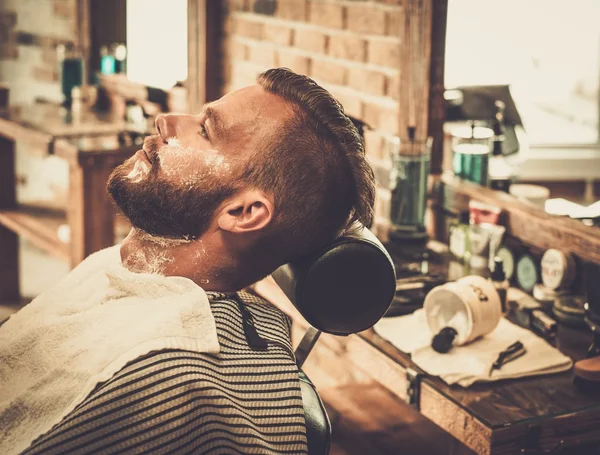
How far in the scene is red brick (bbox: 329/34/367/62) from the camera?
2820mm

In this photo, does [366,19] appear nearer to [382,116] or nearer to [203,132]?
[382,116]

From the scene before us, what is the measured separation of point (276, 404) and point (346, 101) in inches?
70.7

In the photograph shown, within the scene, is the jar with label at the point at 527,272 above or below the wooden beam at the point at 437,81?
below

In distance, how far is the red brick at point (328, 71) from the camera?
9.62ft

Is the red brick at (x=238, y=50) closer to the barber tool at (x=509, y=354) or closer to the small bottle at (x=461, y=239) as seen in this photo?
the small bottle at (x=461, y=239)

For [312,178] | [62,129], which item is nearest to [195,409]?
[312,178]

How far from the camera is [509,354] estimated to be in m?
1.79

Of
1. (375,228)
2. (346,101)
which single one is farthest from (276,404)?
(346,101)

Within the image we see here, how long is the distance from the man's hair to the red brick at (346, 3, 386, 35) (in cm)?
131


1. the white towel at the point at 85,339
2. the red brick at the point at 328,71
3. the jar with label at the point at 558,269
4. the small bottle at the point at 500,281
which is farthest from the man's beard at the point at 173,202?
the red brick at the point at 328,71

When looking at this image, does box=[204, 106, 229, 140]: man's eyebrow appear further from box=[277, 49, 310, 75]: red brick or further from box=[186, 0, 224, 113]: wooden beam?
box=[186, 0, 224, 113]: wooden beam

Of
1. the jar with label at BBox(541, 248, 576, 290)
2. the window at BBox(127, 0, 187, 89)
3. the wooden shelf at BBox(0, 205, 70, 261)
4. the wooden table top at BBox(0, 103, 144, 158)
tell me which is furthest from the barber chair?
the window at BBox(127, 0, 187, 89)

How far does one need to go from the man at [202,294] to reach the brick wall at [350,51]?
1.24 meters

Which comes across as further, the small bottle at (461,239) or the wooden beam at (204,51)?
the wooden beam at (204,51)
